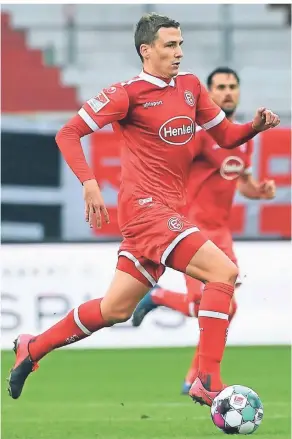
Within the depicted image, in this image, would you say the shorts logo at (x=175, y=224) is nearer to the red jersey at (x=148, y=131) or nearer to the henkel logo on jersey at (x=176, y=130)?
the red jersey at (x=148, y=131)

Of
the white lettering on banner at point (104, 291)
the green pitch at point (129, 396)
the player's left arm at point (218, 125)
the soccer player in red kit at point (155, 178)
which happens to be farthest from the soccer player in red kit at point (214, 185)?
the white lettering on banner at point (104, 291)

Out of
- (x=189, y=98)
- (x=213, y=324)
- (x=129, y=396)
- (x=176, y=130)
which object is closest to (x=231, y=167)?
(x=129, y=396)

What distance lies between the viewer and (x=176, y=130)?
7211 mm

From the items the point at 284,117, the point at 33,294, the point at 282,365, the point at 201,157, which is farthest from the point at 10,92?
the point at 201,157

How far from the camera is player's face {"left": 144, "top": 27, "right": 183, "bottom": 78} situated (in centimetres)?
719

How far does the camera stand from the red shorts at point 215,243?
944 centimetres

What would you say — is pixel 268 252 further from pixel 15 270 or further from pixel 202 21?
pixel 202 21

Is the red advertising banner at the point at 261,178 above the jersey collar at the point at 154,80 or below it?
below

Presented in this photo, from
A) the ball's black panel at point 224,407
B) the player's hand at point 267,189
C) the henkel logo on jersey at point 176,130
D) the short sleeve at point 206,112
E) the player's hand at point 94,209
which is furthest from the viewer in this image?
the player's hand at point 267,189

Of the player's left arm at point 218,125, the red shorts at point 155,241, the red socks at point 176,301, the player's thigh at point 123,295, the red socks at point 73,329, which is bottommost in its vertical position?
the red socks at point 176,301

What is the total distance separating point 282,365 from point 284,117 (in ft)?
19.9

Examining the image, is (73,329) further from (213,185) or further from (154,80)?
(213,185)

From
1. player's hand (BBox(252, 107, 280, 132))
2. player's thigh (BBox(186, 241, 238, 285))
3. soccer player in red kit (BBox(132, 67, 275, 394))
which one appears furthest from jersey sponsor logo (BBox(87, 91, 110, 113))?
soccer player in red kit (BBox(132, 67, 275, 394))

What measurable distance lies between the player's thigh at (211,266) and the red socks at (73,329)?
821 mm
